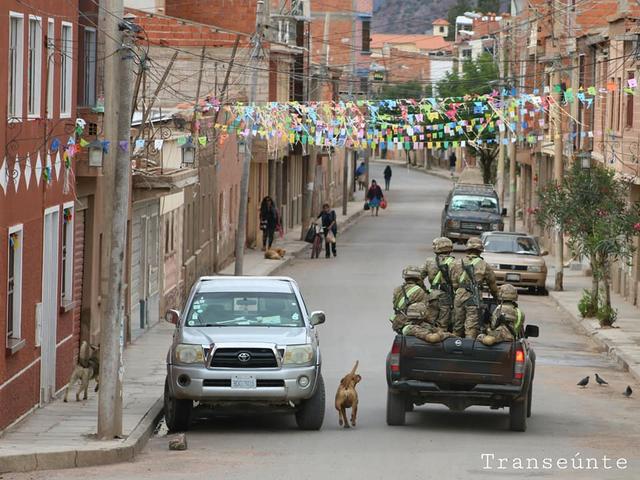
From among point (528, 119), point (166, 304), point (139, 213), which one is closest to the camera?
point (139, 213)

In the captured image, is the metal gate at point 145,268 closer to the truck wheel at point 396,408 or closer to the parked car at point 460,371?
the truck wheel at point 396,408

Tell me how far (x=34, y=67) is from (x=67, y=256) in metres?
3.88

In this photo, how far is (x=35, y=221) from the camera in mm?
19141

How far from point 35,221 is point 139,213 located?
35.5ft

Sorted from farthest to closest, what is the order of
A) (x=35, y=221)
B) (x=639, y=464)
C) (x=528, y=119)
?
1. (x=528, y=119)
2. (x=35, y=221)
3. (x=639, y=464)

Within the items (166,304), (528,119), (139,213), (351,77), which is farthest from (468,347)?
(351,77)

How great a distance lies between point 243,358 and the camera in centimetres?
1814

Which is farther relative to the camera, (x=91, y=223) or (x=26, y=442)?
(x=91, y=223)

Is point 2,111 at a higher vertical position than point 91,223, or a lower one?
higher

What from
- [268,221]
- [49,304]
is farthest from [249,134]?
[49,304]

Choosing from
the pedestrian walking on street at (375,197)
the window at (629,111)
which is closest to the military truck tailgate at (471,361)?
the window at (629,111)

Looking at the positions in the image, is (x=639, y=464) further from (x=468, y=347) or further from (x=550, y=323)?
(x=550, y=323)

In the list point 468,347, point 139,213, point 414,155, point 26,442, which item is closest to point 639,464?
point 468,347

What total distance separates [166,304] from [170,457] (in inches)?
678
